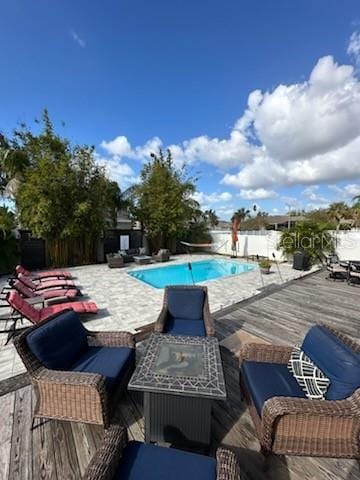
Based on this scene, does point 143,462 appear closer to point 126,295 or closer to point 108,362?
point 108,362

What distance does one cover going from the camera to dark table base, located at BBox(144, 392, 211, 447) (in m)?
1.67

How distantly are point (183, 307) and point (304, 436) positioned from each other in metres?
2.02

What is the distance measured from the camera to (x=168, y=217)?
1248cm

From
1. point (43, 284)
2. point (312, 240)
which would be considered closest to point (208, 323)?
point (43, 284)

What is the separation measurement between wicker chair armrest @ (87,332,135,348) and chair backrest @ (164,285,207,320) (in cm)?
95

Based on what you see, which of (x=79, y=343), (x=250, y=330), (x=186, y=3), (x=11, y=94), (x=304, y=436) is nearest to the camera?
(x=304, y=436)

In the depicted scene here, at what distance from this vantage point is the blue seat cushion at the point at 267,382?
1810 millimetres

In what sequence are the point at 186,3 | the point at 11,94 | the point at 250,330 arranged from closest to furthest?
the point at 250,330
the point at 186,3
the point at 11,94

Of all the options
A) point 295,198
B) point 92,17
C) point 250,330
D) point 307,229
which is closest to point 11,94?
point 92,17

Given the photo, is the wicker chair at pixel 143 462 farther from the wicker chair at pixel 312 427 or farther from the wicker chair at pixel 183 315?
the wicker chair at pixel 183 315

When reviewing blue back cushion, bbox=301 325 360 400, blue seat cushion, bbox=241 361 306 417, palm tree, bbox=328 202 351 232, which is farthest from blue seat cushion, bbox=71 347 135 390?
palm tree, bbox=328 202 351 232

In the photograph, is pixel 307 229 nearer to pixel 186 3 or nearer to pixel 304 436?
pixel 186 3

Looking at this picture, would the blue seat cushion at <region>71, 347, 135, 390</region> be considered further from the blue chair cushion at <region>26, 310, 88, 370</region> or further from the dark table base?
the dark table base

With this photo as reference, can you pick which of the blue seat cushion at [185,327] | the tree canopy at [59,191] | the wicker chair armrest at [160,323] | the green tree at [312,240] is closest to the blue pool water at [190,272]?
the green tree at [312,240]
